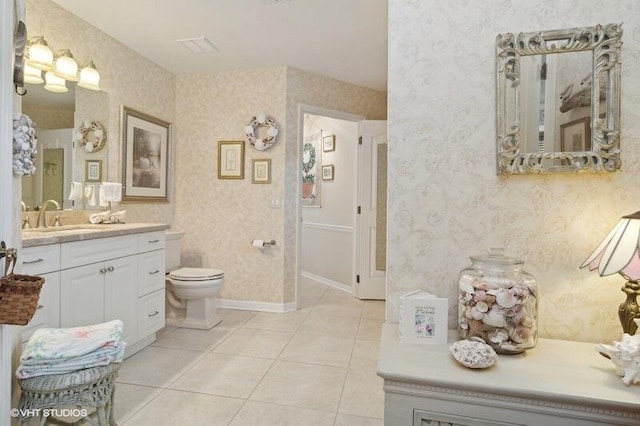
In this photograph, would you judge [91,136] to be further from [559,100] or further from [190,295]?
[559,100]

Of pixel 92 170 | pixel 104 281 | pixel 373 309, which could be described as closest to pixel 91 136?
pixel 92 170

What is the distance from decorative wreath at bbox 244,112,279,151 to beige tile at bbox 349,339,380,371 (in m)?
2.11

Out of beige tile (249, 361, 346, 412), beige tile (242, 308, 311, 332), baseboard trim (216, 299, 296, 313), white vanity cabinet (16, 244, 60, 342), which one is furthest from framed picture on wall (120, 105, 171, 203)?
beige tile (249, 361, 346, 412)

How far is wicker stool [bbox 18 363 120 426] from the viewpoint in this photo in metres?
1.35

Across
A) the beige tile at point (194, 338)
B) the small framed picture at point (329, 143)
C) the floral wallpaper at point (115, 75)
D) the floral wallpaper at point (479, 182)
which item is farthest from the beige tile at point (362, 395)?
the small framed picture at point (329, 143)

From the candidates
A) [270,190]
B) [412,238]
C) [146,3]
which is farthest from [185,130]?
[412,238]

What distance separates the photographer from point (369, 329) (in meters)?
3.11

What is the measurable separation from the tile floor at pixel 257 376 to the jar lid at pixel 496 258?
3.60 ft

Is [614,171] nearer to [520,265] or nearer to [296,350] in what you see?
[520,265]

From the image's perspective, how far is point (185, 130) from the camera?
379cm

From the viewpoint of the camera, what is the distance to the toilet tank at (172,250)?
325cm

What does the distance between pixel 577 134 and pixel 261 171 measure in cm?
289

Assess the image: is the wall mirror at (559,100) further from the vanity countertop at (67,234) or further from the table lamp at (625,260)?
the vanity countertop at (67,234)

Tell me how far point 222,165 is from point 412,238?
9.38 ft
